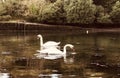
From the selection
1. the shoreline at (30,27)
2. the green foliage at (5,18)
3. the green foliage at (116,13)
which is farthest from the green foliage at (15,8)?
the green foliage at (116,13)

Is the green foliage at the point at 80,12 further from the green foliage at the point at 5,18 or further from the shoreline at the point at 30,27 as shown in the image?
the green foliage at the point at 5,18

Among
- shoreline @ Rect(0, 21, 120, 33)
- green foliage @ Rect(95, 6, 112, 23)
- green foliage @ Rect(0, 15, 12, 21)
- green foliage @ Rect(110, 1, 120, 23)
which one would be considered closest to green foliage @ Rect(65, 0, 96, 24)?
green foliage @ Rect(95, 6, 112, 23)

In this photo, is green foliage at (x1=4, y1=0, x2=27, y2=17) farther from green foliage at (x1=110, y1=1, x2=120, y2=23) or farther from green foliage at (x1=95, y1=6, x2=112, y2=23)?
green foliage at (x1=110, y1=1, x2=120, y2=23)

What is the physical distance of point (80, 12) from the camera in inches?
2047

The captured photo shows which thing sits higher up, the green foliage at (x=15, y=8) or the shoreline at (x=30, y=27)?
the green foliage at (x=15, y=8)

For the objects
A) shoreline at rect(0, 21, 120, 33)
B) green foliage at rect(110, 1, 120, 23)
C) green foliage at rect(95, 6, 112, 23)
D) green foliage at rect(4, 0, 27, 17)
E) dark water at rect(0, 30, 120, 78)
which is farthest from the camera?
green foliage at rect(4, 0, 27, 17)

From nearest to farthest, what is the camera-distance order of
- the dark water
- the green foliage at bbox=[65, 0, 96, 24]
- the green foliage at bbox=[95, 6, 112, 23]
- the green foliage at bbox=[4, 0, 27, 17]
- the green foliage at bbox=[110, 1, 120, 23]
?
1. the dark water
2. the green foliage at bbox=[65, 0, 96, 24]
3. the green foliage at bbox=[95, 6, 112, 23]
4. the green foliage at bbox=[110, 1, 120, 23]
5. the green foliage at bbox=[4, 0, 27, 17]

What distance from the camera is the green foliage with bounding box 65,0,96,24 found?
51.8 metres

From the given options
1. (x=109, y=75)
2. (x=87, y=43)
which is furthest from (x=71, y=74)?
(x=87, y=43)

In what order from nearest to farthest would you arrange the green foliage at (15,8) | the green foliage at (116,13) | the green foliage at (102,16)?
the green foliage at (102,16) → the green foliage at (116,13) → the green foliage at (15,8)

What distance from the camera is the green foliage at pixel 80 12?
51.8 metres

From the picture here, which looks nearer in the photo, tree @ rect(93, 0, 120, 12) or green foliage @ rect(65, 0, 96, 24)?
green foliage @ rect(65, 0, 96, 24)

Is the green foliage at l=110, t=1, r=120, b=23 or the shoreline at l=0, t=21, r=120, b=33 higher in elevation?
the green foliage at l=110, t=1, r=120, b=23

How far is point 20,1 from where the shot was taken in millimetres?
55781
